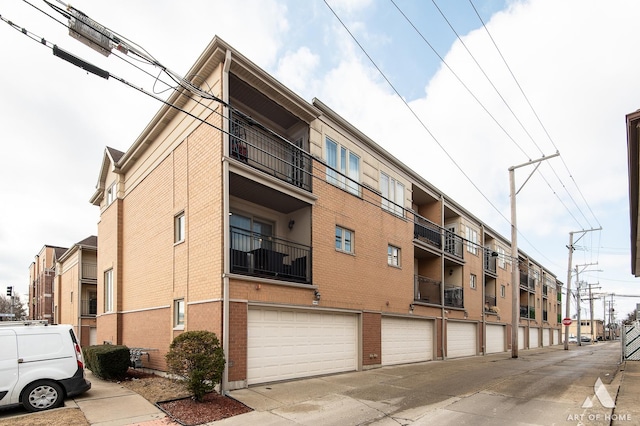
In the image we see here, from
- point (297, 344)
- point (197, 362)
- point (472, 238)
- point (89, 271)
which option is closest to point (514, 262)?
point (472, 238)

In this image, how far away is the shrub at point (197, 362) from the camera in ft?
28.8

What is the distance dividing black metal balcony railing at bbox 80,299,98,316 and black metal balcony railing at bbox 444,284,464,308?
21.6 meters

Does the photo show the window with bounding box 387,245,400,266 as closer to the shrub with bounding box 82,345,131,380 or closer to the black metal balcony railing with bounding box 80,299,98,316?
the shrub with bounding box 82,345,131,380

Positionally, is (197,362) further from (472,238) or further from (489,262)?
(489,262)

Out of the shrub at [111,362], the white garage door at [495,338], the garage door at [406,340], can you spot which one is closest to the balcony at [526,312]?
the white garage door at [495,338]

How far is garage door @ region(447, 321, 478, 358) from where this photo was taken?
2123 cm

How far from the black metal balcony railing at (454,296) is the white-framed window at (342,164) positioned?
10.2 metres

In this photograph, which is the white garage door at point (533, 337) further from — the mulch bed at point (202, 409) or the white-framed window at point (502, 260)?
the mulch bed at point (202, 409)

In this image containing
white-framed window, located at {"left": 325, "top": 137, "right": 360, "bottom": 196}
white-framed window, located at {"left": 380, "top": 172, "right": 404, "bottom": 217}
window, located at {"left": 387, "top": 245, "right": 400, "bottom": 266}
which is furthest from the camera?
white-framed window, located at {"left": 380, "top": 172, "right": 404, "bottom": 217}

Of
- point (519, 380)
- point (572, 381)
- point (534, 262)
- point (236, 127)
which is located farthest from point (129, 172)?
point (534, 262)

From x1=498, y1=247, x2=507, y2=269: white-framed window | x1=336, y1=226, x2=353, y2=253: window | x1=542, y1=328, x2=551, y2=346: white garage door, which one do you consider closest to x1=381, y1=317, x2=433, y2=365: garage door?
x1=336, y1=226, x2=353, y2=253: window

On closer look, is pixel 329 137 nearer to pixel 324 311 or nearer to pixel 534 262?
pixel 324 311

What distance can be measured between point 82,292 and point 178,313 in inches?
714

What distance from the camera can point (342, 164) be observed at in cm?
1546
